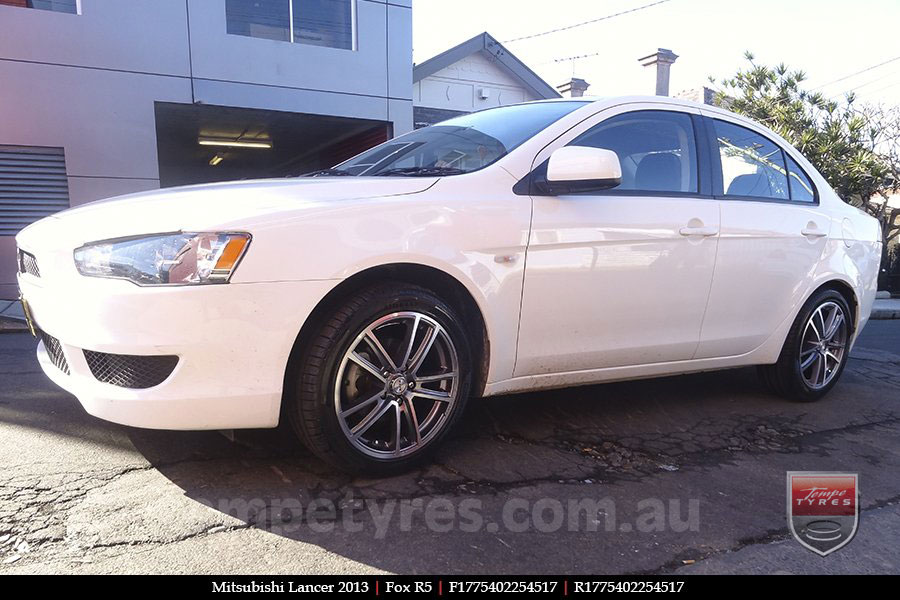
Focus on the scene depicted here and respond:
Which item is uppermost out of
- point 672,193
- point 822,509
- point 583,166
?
point 583,166

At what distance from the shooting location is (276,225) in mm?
2283

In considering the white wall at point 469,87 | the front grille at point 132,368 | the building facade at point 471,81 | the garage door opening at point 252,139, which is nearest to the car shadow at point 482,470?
the front grille at point 132,368

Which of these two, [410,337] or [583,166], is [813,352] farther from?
[410,337]

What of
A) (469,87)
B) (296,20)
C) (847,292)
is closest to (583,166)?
(847,292)

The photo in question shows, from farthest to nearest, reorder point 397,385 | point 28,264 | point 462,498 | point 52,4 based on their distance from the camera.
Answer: point 52,4 → point 28,264 → point 397,385 → point 462,498

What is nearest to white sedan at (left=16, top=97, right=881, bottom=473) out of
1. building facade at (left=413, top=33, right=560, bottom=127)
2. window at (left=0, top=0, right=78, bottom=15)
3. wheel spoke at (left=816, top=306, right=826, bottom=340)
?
wheel spoke at (left=816, top=306, right=826, bottom=340)

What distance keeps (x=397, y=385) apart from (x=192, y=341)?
2.54 ft

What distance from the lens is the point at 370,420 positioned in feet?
8.28

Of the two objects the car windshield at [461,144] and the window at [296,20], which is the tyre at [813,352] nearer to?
the car windshield at [461,144]

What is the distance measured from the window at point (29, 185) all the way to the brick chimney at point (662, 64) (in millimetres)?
14090

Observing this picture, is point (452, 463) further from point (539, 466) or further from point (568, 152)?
point (568, 152)

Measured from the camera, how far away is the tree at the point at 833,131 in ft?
44.8
